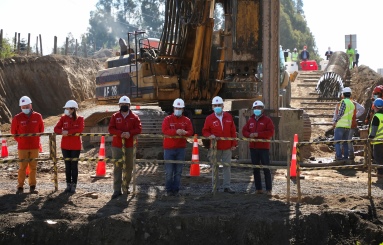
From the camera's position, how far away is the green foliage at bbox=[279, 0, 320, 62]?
8169 centimetres

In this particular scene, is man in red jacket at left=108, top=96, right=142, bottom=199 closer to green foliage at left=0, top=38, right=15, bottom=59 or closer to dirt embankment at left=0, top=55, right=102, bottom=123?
dirt embankment at left=0, top=55, right=102, bottom=123

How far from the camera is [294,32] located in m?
84.4

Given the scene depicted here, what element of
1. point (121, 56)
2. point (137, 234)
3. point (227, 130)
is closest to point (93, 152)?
point (121, 56)

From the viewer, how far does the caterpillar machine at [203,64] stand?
16766 millimetres

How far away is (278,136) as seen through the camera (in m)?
17.0

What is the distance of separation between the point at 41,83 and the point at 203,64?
2169cm

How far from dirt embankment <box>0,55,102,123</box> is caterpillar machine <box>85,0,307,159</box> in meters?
16.6

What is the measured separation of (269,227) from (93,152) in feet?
36.3

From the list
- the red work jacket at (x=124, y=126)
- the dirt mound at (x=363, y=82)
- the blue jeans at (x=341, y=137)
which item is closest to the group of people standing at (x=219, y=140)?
the red work jacket at (x=124, y=126)

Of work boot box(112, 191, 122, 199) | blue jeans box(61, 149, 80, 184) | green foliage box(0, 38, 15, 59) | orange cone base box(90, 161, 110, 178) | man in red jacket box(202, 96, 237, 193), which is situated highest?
green foliage box(0, 38, 15, 59)

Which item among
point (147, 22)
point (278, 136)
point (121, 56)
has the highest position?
point (147, 22)

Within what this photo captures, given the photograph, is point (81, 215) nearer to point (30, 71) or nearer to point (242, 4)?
point (242, 4)

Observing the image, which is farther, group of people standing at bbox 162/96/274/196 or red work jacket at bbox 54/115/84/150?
red work jacket at bbox 54/115/84/150

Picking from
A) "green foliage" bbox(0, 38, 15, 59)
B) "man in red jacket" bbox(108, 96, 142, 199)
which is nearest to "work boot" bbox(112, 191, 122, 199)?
"man in red jacket" bbox(108, 96, 142, 199)
